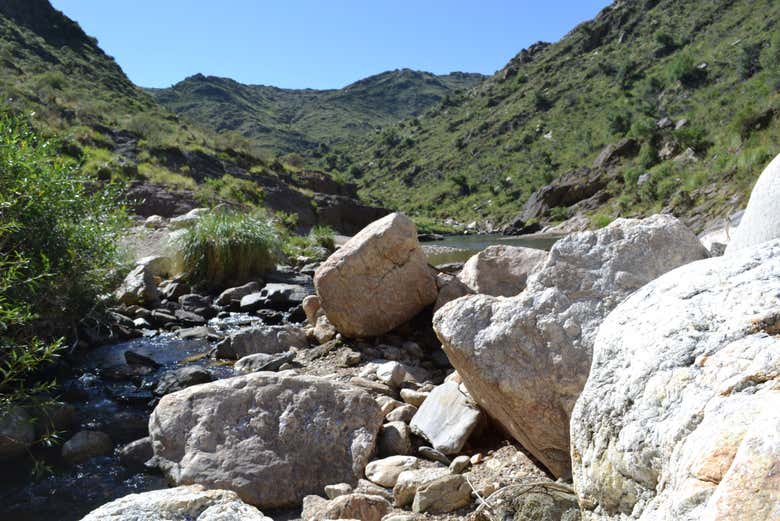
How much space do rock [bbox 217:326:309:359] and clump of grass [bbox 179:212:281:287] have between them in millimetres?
5577

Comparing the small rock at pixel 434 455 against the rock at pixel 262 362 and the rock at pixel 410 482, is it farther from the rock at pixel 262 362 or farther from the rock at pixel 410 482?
the rock at pixel 262 362

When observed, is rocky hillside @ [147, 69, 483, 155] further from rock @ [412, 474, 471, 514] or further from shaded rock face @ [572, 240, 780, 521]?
shaded rock face @ [572, 240, 780, 521]

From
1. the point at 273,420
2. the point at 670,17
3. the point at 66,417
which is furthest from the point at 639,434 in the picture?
the point at 670,17

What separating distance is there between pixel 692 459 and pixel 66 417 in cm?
587

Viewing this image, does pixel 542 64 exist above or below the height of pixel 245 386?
above

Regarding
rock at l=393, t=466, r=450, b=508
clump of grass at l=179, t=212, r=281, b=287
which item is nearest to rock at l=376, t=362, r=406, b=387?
rock at l=393, t=466, r=450, b=508

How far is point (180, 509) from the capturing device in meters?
2.57

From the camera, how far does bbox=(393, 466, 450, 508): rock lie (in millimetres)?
3756

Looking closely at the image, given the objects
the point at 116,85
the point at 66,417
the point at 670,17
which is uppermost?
the point at 670,17

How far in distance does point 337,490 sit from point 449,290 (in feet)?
12.4

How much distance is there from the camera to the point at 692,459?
1568 millimetres

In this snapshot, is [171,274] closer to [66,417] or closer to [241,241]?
[241,241]

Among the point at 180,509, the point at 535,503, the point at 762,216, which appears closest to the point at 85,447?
the point at 180,509

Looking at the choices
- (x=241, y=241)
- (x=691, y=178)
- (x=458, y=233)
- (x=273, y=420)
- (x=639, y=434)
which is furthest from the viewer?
(x=458, y=233)
